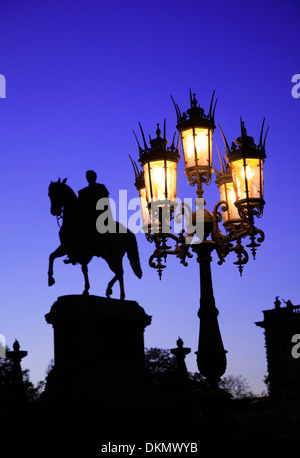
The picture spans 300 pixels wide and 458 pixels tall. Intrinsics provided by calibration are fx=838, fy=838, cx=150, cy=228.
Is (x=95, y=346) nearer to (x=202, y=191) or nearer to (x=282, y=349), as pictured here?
(x=202, y=191)

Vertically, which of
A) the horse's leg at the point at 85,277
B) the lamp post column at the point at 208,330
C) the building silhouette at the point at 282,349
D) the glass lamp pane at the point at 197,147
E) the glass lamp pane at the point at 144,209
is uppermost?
the building silhouette at the point at 282,349

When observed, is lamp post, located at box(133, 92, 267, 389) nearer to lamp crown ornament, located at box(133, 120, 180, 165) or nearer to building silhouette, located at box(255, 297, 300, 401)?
lamp crown ornament, located at box(133, 120, 180, 165)

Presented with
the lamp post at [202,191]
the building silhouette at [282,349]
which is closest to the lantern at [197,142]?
the lamp post at [202,191]

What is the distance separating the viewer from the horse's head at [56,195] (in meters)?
22.5

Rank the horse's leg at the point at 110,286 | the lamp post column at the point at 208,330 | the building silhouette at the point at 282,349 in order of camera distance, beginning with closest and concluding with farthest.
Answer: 1. the lamp post column at the point at 208,330
2. the horse's leg at the point at 110,286
3. the building silhouette at the point at 282,349

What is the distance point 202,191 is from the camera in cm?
1833

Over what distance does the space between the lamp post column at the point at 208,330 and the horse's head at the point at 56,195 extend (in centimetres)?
583

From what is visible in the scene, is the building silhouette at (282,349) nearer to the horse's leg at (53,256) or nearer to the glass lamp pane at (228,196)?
the horse's leg at (53,256)

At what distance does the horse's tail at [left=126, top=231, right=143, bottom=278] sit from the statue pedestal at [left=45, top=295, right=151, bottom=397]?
5.12 ft

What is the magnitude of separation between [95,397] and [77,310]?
2.46m

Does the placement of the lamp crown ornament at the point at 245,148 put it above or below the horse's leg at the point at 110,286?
above

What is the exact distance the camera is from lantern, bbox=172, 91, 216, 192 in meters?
18.3
